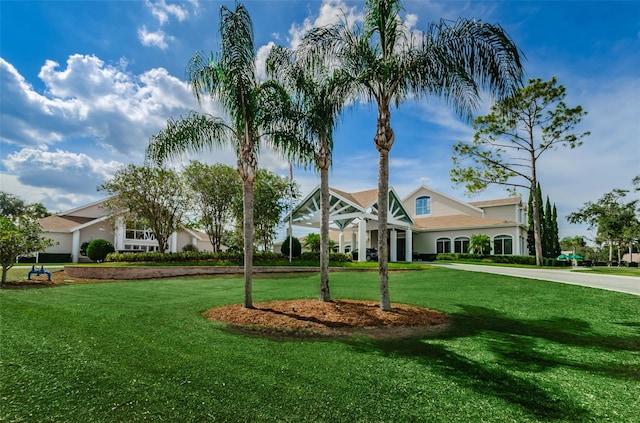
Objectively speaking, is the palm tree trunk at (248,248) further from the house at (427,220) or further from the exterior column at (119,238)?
the exterior column at (119,238)

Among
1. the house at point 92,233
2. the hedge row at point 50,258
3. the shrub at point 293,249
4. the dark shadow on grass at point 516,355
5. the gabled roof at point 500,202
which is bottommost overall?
the dark shadow on grass at point 516,355

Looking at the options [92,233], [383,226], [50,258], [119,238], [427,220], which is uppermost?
[427,220]

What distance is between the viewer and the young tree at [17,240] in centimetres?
1282

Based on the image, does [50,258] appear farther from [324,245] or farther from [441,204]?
[441,204]

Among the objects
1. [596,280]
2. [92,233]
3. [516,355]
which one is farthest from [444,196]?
[92,233]

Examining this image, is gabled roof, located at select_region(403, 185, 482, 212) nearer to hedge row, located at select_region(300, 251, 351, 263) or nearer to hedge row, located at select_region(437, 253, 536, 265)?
hedge row, located at select_region(437, 253, 536, 265)

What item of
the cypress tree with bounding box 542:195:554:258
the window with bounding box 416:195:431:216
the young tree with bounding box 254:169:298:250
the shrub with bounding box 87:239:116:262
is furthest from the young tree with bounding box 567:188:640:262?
the shrub with bounding box 87:239:116:262

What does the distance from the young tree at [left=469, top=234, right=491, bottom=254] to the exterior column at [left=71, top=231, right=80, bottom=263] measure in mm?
35342

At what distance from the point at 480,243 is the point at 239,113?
26.0m

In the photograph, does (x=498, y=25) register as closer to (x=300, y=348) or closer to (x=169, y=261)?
(x=300, y=348)

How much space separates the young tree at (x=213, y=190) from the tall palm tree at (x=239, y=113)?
1461 cm

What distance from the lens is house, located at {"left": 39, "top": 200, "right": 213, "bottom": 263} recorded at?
3067 cm

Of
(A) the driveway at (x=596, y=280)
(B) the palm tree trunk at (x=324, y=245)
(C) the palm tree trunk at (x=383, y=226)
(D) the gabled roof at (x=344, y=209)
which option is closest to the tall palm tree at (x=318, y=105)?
(B) the palm tree trunk at (x=324, y=245)

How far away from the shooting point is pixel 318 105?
370 inches
